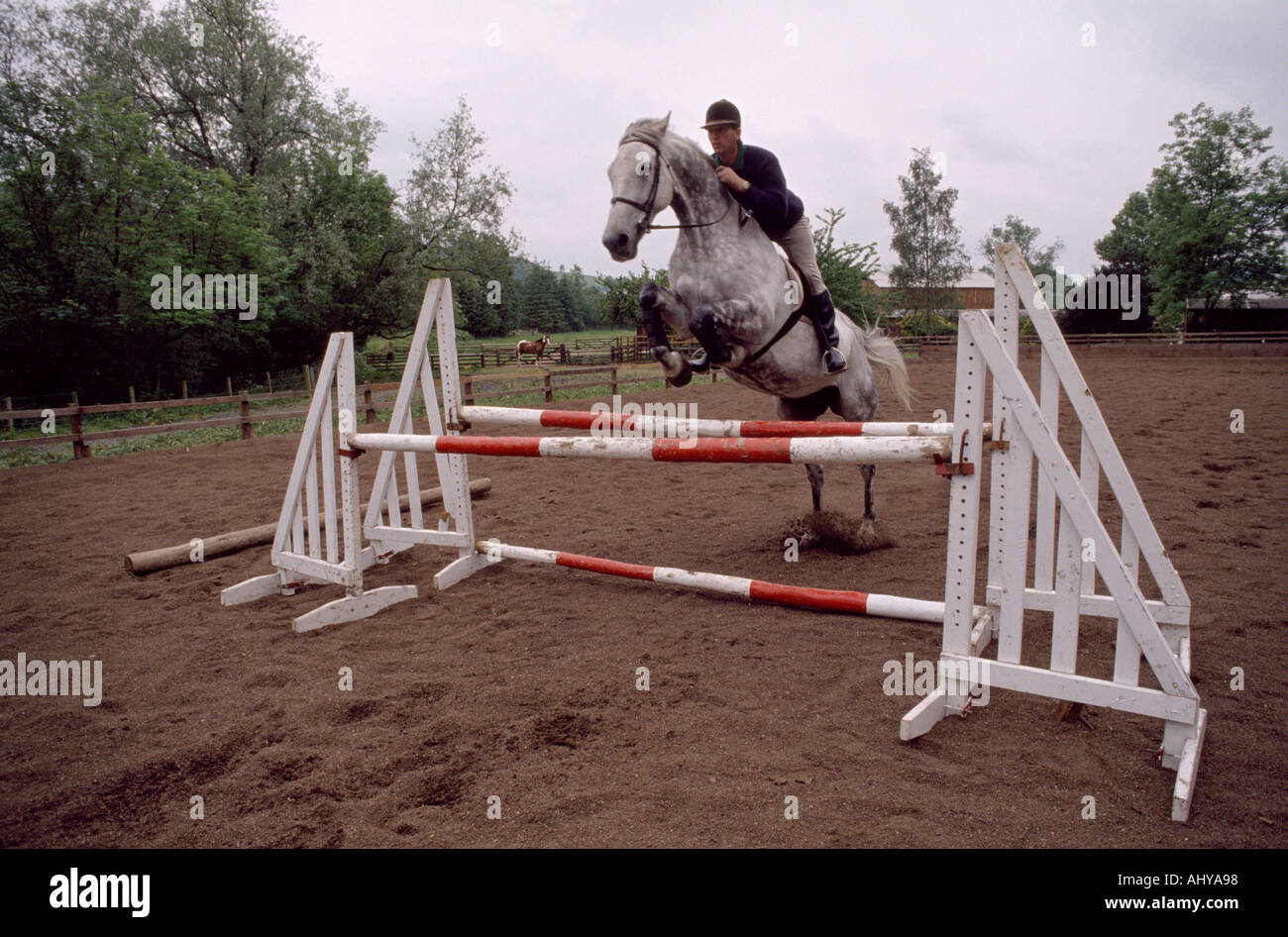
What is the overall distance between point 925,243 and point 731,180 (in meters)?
44.5

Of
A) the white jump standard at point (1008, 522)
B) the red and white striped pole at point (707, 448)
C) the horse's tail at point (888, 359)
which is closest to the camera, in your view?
the white jump standard at point (1008, 522)

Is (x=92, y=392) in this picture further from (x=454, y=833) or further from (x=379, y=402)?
(x=454, y=833)

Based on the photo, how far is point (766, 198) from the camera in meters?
4.17

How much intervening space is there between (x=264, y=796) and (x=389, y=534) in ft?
8.16

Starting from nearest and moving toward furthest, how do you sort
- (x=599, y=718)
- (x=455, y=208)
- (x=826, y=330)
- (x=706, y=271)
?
(x=599, y=718) < (x=706, y=271) < (x=826, y=330) < (x=455, y=208)

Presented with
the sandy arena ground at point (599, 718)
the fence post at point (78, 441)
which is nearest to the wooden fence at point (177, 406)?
the fence post at point (78, 441)

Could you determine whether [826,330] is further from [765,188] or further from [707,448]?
[707,448]

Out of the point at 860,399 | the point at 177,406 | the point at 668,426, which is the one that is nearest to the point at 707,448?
the point at 668,426

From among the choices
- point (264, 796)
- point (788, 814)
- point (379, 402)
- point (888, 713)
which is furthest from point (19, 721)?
point (379, 402)

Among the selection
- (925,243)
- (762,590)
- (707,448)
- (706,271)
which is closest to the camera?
(707,448)

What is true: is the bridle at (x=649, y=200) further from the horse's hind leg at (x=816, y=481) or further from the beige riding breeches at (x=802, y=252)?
the horse's hind leg at (x=816, y=481)

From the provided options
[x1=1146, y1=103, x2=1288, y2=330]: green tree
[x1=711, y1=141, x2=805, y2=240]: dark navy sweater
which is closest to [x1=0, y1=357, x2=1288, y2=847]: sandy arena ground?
[x1=711, y1=141, x2=805, y2=240]: dark navy sweater

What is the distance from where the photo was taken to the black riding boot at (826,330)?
4.46m

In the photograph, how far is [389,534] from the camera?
466 cm
